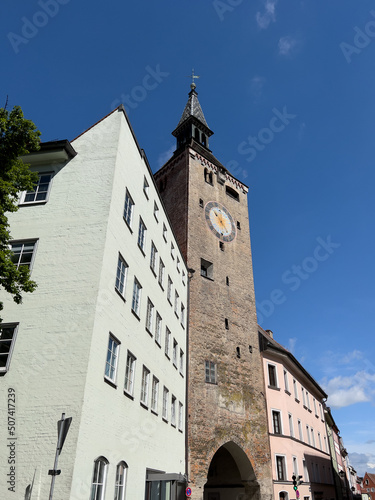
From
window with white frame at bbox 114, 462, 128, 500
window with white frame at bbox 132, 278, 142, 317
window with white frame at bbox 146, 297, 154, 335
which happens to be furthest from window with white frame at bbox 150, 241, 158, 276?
window with white frame at bbox 114, 462, 128, 500

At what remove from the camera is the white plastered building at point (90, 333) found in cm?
955

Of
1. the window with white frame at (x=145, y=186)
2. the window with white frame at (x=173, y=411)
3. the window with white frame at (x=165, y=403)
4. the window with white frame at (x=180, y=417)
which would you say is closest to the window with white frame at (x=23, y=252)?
the window with white frame at (x=145, y=186)

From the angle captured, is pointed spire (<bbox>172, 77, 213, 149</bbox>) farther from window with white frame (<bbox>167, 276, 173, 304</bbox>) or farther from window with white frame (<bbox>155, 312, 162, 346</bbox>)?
window with white frame (<bbox>155, 312, 162, 346</bbox>)

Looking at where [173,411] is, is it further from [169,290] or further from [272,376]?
[272,376]

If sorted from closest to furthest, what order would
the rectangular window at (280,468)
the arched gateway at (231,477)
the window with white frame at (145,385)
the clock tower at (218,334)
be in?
the window with white frame at (145,385)
the clock tower at (218,334)
the arched gateway at (231,477)
the rectangular window at (280,468)

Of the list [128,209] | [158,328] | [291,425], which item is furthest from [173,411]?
[291,425]

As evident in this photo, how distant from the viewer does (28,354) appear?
412 inches

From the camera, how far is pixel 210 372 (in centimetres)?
2459

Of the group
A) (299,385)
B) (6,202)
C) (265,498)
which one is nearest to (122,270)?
(6,202)

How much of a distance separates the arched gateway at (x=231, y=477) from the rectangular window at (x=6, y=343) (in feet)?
56.9

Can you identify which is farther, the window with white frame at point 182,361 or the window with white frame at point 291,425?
the window with white frame at point 291,425

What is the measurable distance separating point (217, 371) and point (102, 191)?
15687 mm

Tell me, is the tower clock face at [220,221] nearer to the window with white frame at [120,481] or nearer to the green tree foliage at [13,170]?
the window with white frame at [120,481]

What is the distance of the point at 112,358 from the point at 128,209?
551 centimetres
